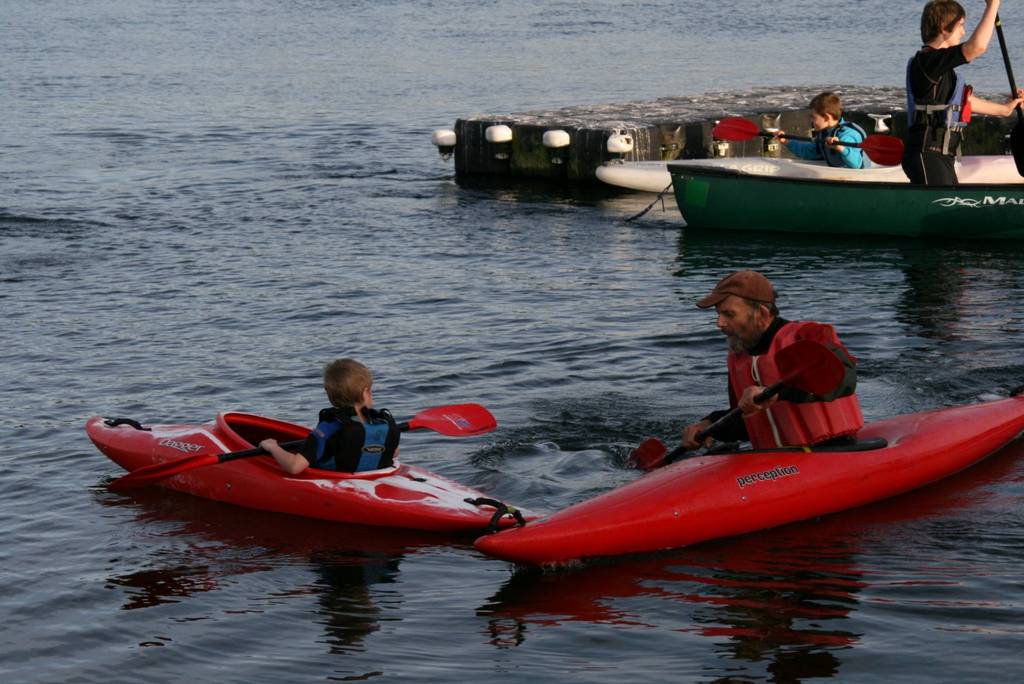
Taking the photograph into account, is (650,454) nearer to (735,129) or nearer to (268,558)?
(268,558)

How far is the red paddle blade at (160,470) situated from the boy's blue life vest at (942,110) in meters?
7.03

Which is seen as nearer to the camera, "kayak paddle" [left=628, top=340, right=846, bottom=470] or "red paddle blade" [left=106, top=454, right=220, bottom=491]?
"kayak paddle" [left=628, top=340, right=846, bottom=470]

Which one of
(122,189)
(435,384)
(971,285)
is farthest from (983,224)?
(122,189)

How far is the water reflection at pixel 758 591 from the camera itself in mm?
5938

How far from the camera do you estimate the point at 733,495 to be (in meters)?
6.93

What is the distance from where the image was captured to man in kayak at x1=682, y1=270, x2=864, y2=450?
21.9 feet

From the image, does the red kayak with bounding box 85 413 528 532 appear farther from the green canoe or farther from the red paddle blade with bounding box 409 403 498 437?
the green canoe

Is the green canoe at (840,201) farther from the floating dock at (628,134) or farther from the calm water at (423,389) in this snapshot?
the floating dock at (628,134)

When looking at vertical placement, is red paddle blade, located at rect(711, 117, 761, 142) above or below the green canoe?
above

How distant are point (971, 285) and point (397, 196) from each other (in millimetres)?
7877

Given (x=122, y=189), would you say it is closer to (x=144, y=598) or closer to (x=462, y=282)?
(x=462, y=282)

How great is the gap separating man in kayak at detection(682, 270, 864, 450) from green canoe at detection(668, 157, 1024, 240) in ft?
22.5

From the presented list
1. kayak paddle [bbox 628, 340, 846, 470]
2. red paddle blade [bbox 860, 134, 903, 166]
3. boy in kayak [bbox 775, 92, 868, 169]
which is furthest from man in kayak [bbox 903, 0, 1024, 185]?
kayak paddle [bbox 628, 340, 846, 470]

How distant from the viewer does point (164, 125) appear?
24.6m
